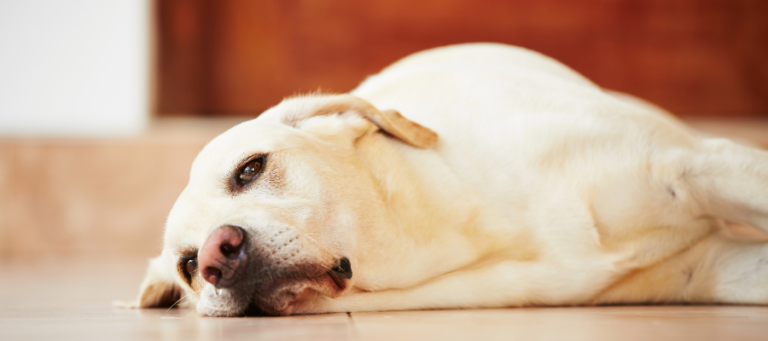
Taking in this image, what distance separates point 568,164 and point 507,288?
1.64ft

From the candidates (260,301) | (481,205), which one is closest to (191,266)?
(260,301)

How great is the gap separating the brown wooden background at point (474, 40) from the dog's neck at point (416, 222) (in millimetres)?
4180

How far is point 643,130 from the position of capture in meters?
2.35

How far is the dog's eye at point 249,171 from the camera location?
2.09 meters

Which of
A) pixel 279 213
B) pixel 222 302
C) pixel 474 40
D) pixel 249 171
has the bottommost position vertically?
pixel 222 302

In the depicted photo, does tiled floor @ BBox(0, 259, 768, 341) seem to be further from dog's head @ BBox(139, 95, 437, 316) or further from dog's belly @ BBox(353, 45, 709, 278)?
dog's belly @ BBox(353, 45, 709, 278)

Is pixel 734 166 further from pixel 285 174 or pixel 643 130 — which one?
pixel 285 174

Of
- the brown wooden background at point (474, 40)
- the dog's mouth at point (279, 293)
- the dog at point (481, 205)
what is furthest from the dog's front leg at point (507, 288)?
the brown wooden background at point (474, 40)

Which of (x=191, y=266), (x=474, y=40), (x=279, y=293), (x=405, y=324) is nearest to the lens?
(x=405, y=324)

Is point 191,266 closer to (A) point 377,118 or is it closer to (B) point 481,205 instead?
(A) point 377,118

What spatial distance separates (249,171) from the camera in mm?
2100

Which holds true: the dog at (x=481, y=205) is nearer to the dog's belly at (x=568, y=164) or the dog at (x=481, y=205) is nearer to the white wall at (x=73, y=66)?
the dog's belly at (x=568, y=164)

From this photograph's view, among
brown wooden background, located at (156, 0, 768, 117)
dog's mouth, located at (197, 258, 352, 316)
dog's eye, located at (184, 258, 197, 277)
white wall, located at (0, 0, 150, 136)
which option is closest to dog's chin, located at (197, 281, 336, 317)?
dog's mouth, located at (197, 258, 352, 316)

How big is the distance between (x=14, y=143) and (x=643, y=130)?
5.24 m
